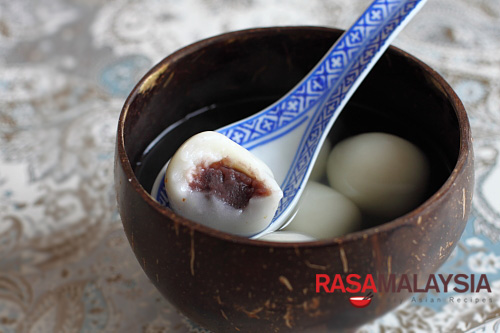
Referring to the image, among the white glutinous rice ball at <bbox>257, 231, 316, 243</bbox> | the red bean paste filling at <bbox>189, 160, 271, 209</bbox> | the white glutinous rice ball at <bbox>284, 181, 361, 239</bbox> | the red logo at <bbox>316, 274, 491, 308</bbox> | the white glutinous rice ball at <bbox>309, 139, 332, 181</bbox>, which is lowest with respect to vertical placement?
the red logo at <bbox>316, 274, 491, 308</bbox>

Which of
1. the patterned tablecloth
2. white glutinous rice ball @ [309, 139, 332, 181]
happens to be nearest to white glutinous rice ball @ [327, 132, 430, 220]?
white glutinous rice ball @ [309, 139, 332, 181]

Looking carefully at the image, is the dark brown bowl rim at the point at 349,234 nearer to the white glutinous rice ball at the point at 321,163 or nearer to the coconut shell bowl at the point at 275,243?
the coconut shell bowl at the point at 275,243

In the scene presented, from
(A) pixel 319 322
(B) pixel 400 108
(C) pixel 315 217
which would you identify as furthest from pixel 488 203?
(A) pixel 319 322

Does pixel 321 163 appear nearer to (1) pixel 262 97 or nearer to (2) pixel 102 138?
(1) pixel 262 97

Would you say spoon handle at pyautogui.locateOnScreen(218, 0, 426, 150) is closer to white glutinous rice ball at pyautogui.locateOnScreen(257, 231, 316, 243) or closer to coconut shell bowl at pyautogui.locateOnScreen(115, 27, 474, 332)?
coconut shell bowl at pyautogui.locateOnScreen(115, 27, 474, 332)

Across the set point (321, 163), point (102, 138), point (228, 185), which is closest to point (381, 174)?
point (321, 163)
